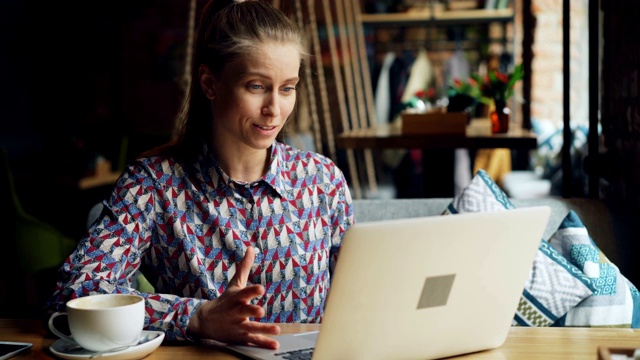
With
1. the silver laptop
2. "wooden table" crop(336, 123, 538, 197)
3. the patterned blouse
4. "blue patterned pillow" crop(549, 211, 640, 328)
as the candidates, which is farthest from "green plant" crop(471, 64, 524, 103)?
the silver laptop

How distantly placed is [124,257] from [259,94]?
0.38 metres

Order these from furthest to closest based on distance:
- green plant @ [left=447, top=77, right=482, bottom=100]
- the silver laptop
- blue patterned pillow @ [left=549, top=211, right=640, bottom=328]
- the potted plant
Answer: green plant @ [left=447, top=77, right=482, bottom=100]
the potted plant
blue patterned pillow @ [left=549, top=211, right=640, bottom=328]
the silver laptop

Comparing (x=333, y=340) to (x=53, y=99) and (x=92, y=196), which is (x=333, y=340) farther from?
(x=53, y=99)

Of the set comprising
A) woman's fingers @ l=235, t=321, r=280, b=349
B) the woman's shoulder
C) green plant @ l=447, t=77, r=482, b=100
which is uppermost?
the woman's shoulder

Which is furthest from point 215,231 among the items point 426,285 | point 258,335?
point 426,285

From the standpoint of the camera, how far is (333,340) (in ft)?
3.64

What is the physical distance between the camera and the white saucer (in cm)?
120

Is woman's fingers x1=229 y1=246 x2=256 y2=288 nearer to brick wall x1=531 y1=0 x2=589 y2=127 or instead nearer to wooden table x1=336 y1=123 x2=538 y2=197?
wooden table x1=336 y1=123 x2=538 y2=197

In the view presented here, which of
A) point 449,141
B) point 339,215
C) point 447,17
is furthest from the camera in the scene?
point 447,17

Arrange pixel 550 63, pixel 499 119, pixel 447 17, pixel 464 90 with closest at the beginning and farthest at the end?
pixel 499 119, pixel 464 90, pixel 447 17, pixel 550 63

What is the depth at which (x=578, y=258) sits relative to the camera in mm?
2008

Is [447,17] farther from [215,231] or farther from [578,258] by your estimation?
[215,231]

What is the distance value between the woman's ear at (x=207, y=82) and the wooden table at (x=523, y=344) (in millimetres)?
511

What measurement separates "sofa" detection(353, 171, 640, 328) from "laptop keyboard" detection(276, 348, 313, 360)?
832 mm
